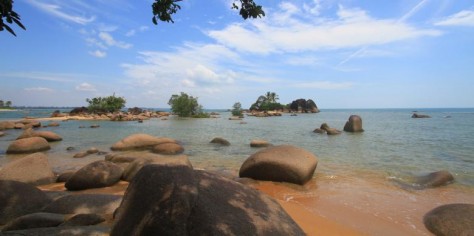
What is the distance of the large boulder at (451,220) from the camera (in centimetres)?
569

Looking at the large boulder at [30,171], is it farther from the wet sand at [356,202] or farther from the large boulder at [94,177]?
the large boulder at [94,177]

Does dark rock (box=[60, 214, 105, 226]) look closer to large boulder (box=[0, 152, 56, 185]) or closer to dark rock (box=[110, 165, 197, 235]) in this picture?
dark rock (box=[110, 165, 197, 235])

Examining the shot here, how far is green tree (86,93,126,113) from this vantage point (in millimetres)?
64938

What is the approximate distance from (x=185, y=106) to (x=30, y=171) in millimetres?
58033

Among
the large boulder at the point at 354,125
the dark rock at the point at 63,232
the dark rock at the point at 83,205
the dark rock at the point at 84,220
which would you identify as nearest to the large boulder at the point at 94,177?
the dark rock at the point at 83,205

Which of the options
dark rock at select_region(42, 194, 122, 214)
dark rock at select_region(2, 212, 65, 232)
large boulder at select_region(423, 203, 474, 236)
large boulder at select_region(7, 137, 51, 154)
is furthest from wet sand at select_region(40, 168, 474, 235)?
large boulder at select_region(7, 137, 51, 154)

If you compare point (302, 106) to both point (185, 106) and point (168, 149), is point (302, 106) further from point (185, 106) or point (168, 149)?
point (168, 149)

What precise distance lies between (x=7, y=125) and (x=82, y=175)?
3500 cm

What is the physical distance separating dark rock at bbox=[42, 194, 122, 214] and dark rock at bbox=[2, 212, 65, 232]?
2.44 feet

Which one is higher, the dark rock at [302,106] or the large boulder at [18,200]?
the dark rock at [302,106]

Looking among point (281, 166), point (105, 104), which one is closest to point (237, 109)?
point (105, 104)

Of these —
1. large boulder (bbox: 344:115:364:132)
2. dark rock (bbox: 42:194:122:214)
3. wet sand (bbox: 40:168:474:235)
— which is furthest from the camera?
large boulder (bbox: 344:115:364:132)

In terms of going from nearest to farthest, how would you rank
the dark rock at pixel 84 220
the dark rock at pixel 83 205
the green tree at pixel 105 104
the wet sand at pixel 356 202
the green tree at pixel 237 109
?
the dark rock at pixel 84 220, the dark rock at pixel 83 205, the wet sand at pixel 356 202, the green tree at pixel 105 104, the green tree at pixel 237 109

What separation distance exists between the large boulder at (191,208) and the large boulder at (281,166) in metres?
5.07
